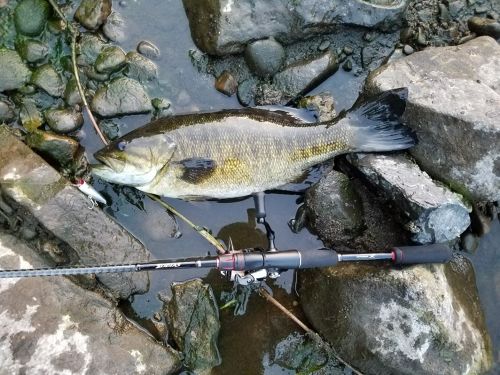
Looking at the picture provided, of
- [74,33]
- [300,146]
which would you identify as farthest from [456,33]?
[74,33]

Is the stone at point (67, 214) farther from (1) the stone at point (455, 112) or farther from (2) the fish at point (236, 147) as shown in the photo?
(1) the stone at point (455, 112)

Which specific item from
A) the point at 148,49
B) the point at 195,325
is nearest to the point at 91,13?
the point at 148,49

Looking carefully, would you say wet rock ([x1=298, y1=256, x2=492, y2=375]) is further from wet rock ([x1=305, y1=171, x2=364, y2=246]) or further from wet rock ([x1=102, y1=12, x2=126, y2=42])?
wet rock ([x1=102, y1=12, x2=126, y2=42])

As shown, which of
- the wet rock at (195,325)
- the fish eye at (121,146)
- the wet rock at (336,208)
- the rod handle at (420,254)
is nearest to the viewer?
the rod handle at (420,254)

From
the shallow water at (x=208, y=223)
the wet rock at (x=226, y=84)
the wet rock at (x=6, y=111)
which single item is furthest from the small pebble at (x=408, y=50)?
the wet rock at (x=6, y=111)

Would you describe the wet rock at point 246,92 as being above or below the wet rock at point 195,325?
above

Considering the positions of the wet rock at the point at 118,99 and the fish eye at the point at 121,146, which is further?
the wet rock at the point at 118,99
